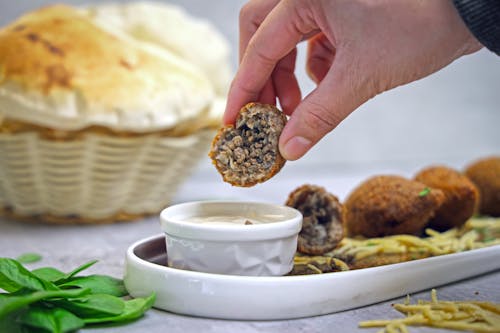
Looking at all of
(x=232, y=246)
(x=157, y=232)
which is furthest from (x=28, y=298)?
(x=157, y=232)

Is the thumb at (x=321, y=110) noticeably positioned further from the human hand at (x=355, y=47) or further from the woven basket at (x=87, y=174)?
the woven basket at (x=87, y=174)

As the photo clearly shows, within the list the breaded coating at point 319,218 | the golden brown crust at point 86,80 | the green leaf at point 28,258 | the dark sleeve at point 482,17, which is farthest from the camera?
the golden brown crust at point 86,80

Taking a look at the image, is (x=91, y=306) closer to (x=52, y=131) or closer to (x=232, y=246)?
(x=232, y=246)

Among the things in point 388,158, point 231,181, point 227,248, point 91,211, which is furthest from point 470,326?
point 388,158

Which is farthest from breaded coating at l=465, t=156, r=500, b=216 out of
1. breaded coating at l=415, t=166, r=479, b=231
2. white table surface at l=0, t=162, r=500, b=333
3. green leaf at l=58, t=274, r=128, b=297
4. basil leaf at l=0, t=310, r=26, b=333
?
basil leaf at l=0, t=310, r=26, b=333

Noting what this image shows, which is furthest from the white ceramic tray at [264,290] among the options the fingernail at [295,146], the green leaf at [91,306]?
the fingernail at [295,146]

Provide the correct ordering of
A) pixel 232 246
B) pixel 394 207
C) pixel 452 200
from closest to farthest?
pixel 232 246 < pixel 394 207 < pixel 452 200
